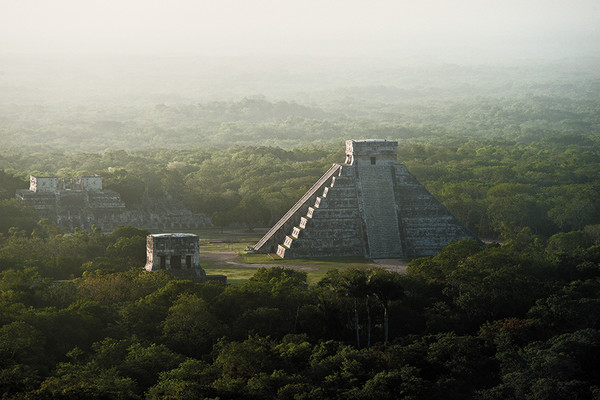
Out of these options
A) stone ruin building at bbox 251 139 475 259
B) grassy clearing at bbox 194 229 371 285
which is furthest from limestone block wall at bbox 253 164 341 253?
grassy clearing at bbox 194 229 371 285

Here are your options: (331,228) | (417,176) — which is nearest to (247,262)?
(331,228)

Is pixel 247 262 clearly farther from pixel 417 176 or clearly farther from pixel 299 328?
pixel 417 176

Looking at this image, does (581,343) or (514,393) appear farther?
(581,343)

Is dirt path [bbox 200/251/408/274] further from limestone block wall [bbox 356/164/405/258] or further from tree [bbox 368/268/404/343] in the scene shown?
tree [bbox 368/268/404/343]

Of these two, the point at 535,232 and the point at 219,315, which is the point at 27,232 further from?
the point at 535,232

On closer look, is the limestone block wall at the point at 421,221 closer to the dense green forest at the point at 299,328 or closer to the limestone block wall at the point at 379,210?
the limestone block wall at the point at 379,210

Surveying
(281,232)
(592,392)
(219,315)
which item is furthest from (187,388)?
(281,232)
